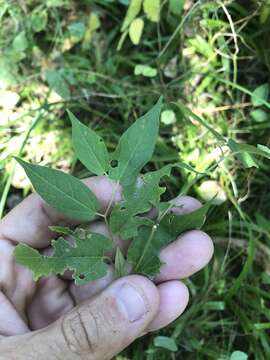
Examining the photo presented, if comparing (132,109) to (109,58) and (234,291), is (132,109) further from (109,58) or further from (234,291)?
(234,291)

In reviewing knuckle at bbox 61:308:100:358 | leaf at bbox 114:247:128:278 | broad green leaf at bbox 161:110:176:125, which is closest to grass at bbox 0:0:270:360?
broad green leaf at bbox 161:110:176:125

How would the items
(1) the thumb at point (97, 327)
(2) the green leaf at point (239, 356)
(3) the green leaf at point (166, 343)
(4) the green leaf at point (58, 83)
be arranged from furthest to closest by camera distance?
(4) the green leaf at point (58, 83), (3) the green leaf at point (166, 343), (2) the green leaf at point (239, 356), (1) the thumb at point (97, 327)

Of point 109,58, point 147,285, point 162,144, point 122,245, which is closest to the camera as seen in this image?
point 147,285

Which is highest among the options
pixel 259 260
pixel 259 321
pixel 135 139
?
pixel 135 139

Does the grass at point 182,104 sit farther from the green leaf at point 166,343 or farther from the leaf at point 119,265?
the leaf at point 119,265

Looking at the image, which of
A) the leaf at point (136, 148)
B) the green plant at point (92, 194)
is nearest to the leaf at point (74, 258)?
the green plant at point (92, 194)

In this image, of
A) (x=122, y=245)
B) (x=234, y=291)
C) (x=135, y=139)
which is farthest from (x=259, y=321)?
(x=135, y=139)

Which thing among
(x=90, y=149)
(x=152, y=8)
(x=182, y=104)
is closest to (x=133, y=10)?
(x=152, y=8)
